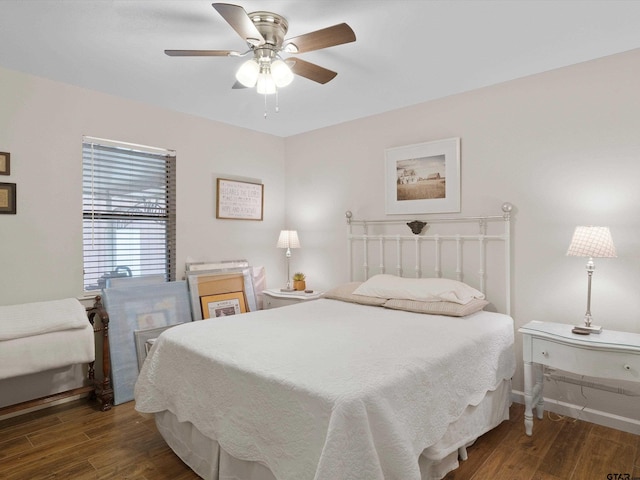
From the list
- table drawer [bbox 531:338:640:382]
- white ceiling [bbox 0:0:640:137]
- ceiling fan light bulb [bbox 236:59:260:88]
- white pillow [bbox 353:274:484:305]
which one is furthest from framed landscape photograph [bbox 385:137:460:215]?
ceiling fan light bulb [bbox 236:59:260:88]

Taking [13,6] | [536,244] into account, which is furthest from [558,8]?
[13,6]

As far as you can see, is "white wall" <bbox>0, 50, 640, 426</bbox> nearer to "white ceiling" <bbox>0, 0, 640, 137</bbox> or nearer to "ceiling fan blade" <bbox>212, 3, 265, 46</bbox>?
"white ceiling" <bbox>0, 0, 640, 137</bbox>

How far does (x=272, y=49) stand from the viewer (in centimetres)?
212

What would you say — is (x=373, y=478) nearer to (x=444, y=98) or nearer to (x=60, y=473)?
(x=60, y=473)

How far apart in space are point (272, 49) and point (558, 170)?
7.06 feet

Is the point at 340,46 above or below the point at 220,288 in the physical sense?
above

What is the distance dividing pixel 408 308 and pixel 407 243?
84 cm

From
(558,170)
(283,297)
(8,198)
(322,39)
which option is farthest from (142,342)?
(558,170)

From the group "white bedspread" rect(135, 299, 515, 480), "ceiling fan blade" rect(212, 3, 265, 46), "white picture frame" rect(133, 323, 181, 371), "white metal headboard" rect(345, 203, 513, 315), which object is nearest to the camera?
"white bedspread" rect(135, 299, 515, 480)

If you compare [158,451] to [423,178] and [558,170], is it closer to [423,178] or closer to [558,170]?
[423,178]

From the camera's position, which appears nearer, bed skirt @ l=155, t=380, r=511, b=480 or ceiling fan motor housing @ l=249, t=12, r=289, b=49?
bed skirt @ l=155, t=380, r=511, b=480

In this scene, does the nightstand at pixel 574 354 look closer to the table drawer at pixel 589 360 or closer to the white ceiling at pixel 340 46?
the table drawer at pixel 589 360

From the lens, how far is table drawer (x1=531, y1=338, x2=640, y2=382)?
217cm

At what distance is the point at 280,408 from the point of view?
160 centimetres
